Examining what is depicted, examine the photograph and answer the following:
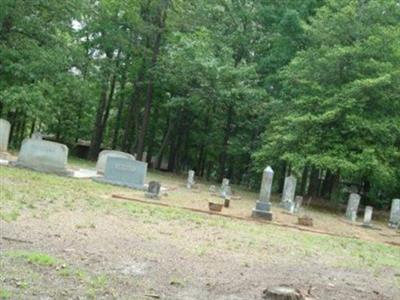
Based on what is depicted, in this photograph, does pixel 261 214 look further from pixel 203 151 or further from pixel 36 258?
pixel 203 151

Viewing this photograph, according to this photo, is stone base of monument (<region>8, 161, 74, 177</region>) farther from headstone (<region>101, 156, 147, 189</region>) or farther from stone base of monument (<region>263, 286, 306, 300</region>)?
stone base of monument (<region>263, 286, 306, 300</region>)

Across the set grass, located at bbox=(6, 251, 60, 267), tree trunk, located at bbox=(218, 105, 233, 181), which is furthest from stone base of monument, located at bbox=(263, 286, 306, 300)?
tree trunk, located at bbox=(218, 105, 233, 181)

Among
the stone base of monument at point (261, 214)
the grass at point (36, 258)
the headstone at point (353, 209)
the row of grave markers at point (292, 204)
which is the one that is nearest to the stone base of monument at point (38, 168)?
the row of grave markers at point (292, 204)

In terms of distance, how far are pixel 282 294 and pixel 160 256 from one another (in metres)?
2.12

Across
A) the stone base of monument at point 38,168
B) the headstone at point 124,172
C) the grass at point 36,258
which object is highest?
the headstone at point 124,172

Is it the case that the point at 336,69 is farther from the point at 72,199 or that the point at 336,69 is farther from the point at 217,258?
the point at 217,258

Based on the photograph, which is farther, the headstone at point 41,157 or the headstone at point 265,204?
the headstone at point 41,157

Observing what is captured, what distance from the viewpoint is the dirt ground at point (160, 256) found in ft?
17.5

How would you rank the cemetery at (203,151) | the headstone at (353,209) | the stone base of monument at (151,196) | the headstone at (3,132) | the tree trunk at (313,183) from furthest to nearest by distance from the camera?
1. the tree trunk at (313,183)
2. the headstone at (3,132)
3. the headstone at (353,209)
4. the stone base of monument at (151,196)
5. the cemetery at (203,151)

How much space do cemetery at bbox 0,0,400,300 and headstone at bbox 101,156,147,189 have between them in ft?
0.12

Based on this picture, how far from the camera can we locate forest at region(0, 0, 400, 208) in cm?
2231

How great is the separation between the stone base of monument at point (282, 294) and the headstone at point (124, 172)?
465 inches

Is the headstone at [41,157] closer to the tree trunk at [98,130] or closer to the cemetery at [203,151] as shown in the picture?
the cemetery at [203,151]

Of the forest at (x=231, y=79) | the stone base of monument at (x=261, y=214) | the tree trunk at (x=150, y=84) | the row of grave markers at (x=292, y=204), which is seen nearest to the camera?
the stone base of monument at (x=261, y=214)
